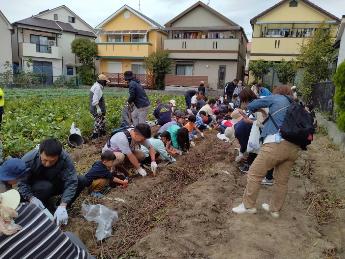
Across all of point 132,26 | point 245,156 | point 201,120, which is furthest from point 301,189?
point 132,26

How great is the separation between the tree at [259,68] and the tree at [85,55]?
1387 centimetres

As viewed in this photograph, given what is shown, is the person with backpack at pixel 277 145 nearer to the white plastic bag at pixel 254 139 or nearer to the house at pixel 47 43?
the white plastic bag at pixel 254 139

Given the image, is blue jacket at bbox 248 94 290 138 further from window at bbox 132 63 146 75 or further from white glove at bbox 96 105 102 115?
window at bbox 132 63 146 75

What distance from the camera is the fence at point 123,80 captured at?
26438 millimetres

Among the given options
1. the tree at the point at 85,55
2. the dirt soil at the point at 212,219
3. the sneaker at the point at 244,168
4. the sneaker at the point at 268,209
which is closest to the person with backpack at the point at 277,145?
the sneaker at the point at 268,209

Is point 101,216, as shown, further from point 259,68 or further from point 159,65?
point 159,65

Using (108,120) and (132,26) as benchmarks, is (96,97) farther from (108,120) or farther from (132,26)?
(132,26)

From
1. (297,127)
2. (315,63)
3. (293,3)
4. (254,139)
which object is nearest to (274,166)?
(297,127)

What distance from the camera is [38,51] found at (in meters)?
28.0

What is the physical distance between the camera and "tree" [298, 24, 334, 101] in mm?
14227

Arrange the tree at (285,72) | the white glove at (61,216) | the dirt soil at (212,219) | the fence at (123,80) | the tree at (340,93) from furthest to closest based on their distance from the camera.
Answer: the fence at (123,80)
the tree at (285,72)
the tree at (340,93)
the white glove at (61,216)
the dirt soil at (212,219)

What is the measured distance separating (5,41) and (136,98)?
22.8 metres

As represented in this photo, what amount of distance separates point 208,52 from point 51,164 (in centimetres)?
2323

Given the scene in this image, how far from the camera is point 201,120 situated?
926cm
